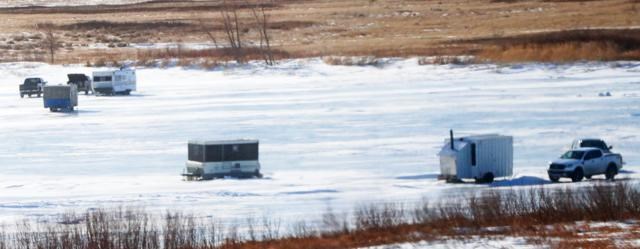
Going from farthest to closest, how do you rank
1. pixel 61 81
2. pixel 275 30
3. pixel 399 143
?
pixel 275 30 → pixel 61 81 → pixel 399 143

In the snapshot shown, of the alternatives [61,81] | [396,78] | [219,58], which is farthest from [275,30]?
[396,78]

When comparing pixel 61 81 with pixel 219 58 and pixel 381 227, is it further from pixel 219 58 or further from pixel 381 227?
pixel 381 227

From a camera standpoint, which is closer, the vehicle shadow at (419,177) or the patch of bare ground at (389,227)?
the patch of bare ground at (389,227)

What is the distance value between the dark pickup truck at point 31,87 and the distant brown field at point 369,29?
523 inches

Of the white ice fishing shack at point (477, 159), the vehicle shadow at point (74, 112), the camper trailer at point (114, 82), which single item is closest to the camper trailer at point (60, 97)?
the vehicle shadow at point (74, 112)

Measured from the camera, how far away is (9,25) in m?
102

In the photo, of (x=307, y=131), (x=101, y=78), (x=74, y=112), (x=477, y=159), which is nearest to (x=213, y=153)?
(x=477, y=159)

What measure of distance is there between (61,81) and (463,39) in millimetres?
24570

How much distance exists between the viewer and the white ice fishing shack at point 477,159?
1179 inches

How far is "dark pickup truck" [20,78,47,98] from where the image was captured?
190ft

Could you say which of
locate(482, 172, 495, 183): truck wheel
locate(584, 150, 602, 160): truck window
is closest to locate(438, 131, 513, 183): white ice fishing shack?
locate(482, 172, 495, 183): truck wheel

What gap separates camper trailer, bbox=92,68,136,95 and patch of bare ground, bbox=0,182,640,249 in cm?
3254

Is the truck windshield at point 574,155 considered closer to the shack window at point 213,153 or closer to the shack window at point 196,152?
the shack window at point 213,153

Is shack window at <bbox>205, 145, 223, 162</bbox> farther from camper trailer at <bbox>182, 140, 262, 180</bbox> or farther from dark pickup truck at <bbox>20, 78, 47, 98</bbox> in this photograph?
dark pickup truck at <bbox>20, 78, 47, 98</bbox>
